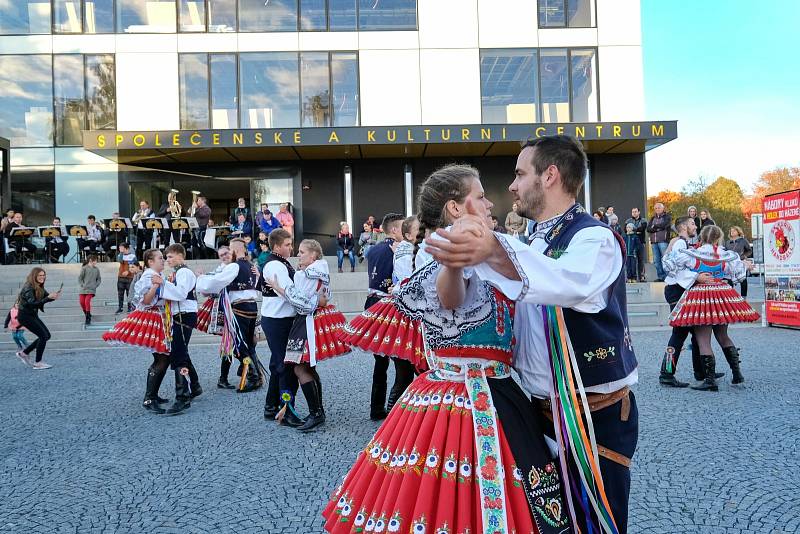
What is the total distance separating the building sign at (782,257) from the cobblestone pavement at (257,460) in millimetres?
5091

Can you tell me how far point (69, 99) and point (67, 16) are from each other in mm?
2851

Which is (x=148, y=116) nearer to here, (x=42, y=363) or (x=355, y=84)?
(x=355, y=84)

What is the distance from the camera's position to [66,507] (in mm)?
4148

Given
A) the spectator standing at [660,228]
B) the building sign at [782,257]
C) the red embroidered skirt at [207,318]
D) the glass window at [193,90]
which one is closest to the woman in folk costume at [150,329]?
the red embroidered skirt at [207,318]

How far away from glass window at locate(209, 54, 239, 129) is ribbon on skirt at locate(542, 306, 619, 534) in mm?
21443

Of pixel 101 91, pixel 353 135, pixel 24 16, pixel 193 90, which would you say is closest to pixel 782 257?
pixel 353 135

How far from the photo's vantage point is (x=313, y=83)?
21969mm

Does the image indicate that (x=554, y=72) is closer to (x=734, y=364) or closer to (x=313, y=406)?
(x=734, y=364)

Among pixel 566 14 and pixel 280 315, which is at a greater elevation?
pixel 566 14

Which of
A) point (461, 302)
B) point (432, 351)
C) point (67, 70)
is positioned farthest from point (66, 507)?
point (67, 70)

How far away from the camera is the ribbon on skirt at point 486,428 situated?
6.24ft

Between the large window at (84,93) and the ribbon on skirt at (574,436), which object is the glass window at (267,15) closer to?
the large window at (84,93)

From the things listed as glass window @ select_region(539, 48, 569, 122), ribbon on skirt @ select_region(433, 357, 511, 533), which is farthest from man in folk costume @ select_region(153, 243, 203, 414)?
glass window @ select_region(539, 48, 569, 122)

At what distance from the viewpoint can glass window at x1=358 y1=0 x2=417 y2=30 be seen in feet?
71.1
